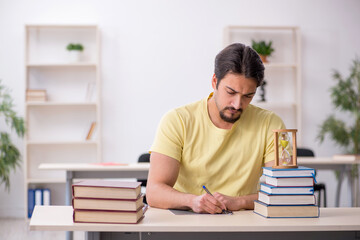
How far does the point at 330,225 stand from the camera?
1682 mm

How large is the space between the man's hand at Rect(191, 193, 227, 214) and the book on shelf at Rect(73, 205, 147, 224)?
0.29 meters

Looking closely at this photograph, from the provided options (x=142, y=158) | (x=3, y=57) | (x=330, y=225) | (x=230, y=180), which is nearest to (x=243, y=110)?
(x=230, y=180)

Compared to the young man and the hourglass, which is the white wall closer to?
the young man

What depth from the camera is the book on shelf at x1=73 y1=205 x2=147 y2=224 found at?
65.8 inches

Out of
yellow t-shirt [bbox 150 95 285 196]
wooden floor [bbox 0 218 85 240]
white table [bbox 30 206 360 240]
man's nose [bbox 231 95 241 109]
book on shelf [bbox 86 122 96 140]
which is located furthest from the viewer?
book on shelf [bbox 86 122 96 140]

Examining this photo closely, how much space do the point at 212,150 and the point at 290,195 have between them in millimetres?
454

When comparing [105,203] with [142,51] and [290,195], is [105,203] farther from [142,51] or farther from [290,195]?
[142,51]

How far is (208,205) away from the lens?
1.87 meters

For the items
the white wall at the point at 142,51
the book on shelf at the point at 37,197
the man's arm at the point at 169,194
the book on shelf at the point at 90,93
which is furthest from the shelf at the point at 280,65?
the man's arm at the point at 169,194

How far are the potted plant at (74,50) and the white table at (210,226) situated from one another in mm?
3727

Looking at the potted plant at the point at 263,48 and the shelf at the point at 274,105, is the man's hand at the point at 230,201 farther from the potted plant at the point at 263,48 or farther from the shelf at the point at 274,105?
the potted plant at the point at 263,48

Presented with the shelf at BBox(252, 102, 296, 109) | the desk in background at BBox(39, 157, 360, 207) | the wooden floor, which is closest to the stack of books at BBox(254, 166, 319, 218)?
the desk in background at BBox(39, 157, 360, 207)

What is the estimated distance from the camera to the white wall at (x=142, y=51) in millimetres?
5609

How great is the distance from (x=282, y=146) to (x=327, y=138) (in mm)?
4188
